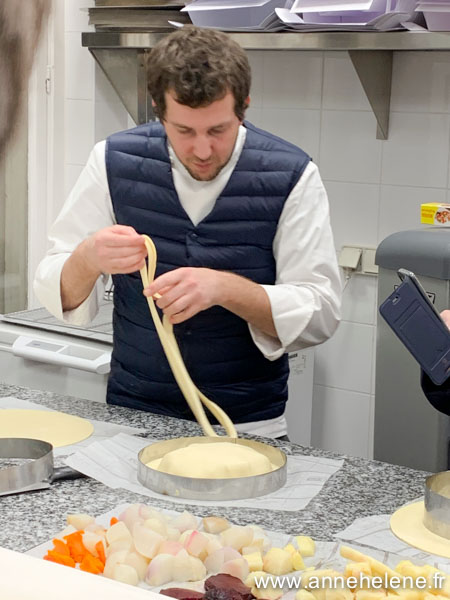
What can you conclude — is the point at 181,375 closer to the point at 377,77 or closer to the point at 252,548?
the point at 252,548

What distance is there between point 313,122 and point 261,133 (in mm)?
1057

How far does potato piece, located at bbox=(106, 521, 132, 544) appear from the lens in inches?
51.2

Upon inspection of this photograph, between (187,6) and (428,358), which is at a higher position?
(187,6)

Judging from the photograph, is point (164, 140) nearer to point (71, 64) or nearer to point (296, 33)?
point (296, 33)

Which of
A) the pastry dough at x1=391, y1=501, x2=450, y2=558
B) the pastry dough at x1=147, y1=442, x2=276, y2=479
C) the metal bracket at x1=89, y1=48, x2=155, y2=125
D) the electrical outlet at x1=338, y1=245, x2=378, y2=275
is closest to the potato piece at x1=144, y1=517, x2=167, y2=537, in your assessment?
the pastry dough at x1=147, y1=442, x2=276, y2=479

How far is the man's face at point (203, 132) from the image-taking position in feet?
6.42

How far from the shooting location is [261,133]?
218 cm

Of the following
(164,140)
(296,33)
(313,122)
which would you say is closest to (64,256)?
(164,140)

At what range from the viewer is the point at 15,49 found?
0.38 metres

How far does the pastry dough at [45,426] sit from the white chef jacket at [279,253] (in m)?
0.26

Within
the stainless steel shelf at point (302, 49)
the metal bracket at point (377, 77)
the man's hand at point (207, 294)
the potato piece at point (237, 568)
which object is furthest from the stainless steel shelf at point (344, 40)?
the potato piece at point (237, 568)

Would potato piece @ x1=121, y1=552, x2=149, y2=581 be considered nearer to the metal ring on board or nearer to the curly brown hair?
the metal ring on board

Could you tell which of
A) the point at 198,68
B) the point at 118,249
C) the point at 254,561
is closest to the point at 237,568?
the point at 254,561

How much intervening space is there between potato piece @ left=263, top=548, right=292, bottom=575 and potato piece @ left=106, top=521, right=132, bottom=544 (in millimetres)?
204
